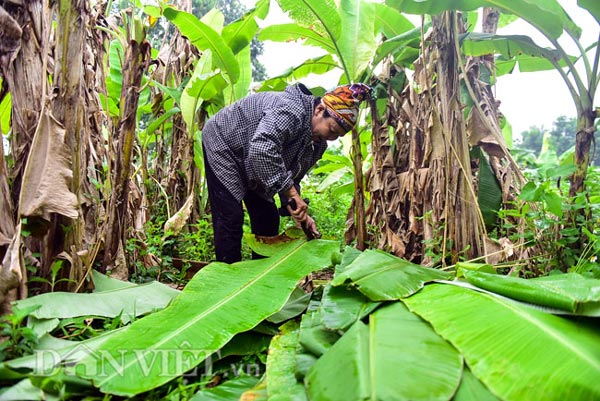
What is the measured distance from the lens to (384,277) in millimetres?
1533

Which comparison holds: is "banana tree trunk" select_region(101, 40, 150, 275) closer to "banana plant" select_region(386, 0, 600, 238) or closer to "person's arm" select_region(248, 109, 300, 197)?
"person's arm" select_region(248, 109, 300, 197)

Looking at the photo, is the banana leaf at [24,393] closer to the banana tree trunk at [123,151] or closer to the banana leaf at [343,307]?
the banana leaf at [343,307]

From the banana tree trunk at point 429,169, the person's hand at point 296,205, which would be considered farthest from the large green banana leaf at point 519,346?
the person's hand at point 296,205

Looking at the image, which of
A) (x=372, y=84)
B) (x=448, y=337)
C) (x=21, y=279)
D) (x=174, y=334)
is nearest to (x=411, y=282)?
(x=448, y=337)

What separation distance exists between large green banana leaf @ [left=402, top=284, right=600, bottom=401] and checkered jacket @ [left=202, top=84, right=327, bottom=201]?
1.21 meters

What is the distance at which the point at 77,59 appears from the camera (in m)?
1.85

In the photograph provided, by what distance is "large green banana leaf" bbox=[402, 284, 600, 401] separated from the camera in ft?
3.03

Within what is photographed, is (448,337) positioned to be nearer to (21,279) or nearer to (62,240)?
(21,279)

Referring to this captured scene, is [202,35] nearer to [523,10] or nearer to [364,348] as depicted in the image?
[523,10]

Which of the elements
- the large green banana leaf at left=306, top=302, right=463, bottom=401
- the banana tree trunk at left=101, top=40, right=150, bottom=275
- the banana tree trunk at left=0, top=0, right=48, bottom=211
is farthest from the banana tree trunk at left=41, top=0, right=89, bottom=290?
the large green banana leaf at left=306, top=302, right=463, bottom=401

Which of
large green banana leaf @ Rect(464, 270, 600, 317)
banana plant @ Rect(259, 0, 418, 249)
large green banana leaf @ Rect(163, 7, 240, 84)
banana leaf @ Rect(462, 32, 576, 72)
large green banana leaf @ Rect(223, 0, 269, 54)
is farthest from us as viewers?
large green banana leaf @ Rect(223, 0, 269, 54)

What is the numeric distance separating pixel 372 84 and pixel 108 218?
6.49 ft

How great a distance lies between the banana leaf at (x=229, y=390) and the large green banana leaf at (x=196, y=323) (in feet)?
0.29

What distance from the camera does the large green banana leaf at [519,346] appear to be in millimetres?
923
